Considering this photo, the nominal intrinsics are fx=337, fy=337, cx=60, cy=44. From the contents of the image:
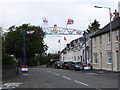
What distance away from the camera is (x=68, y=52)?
95000mm

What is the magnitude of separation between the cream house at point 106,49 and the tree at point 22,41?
11192mm

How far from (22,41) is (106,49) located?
18.7m

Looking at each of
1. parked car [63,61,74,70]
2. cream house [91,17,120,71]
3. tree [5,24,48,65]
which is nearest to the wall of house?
cream house [91,17,120,71]

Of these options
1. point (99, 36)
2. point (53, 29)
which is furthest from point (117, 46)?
point (53, 29)

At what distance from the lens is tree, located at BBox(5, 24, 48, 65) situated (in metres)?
62.1

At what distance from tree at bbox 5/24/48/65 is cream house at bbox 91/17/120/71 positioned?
11192 millimetres

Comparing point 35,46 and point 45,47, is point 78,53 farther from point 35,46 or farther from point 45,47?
point 35,46

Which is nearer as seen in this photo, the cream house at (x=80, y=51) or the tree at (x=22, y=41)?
the tree at (x=22, y=41)

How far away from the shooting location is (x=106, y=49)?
50.3 metres

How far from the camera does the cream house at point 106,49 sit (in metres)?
45.6

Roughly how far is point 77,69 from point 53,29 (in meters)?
7.65

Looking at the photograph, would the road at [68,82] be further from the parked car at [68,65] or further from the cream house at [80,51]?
the cream house at [80,51]

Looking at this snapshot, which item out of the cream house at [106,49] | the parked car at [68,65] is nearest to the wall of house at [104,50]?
the cream house at [106,49]

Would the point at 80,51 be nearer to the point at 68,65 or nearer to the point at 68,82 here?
the point at 68,65
